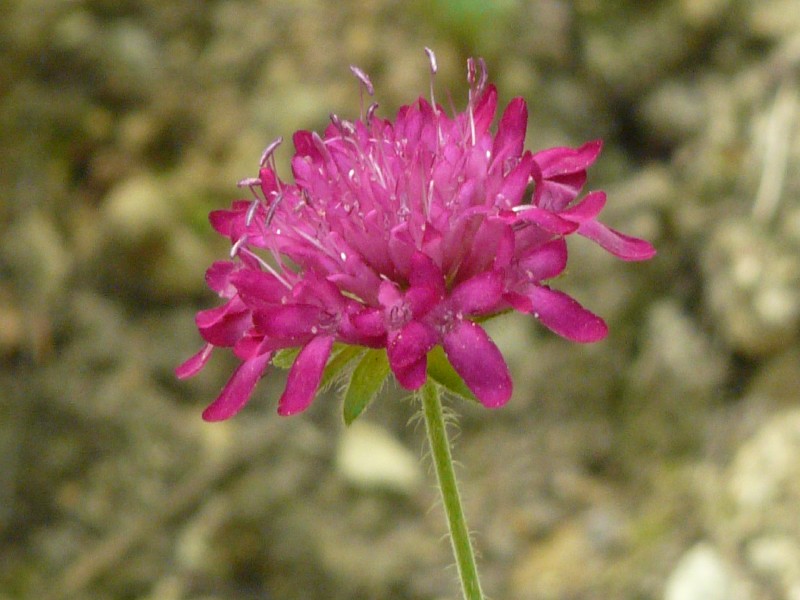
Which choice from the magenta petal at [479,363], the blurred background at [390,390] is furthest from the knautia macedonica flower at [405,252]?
the blurred background at [390,390]

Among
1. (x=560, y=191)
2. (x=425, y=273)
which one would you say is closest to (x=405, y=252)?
(x=425, y=273)

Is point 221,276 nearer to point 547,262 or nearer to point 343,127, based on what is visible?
point 343,127

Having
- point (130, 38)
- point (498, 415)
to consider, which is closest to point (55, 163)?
point (130, 38)

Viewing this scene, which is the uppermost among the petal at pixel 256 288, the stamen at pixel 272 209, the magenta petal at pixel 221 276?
the magenta petal at pixel 221 276

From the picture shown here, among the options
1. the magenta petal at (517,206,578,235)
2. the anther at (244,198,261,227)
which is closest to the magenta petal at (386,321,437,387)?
the magenta petal at (517,206,578,235)

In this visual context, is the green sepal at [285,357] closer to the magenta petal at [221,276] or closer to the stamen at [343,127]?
the magenta petal at [221,276]

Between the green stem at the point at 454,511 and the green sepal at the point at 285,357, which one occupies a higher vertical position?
the green sepal at the point at 285,357

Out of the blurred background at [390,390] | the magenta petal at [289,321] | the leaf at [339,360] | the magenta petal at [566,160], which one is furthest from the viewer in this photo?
the blurred background at [390,390]
